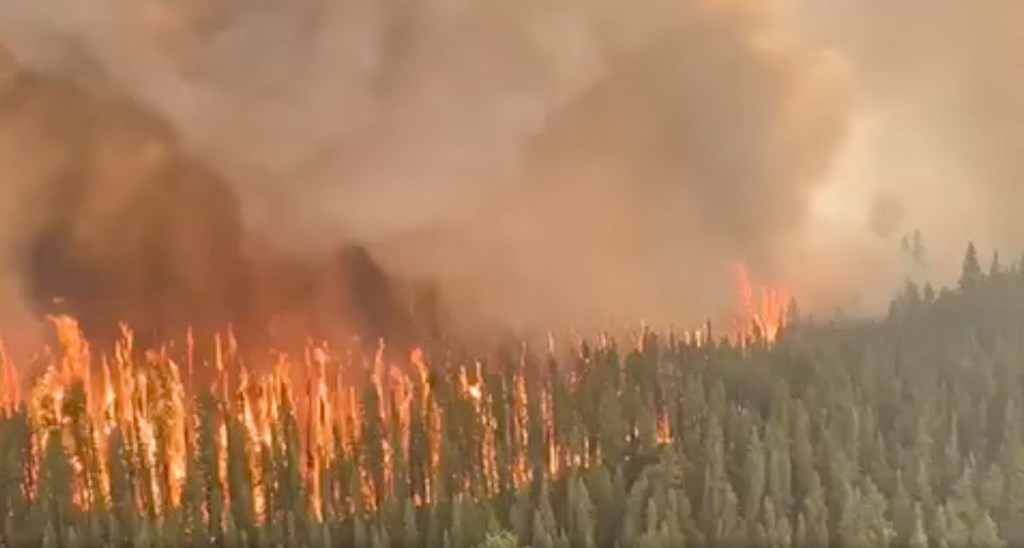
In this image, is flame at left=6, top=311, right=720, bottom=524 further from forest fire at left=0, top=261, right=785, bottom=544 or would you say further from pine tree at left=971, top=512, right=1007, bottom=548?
pine tree at left=971, top=512, right=1007, bottom=548

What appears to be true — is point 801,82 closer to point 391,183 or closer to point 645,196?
point 645,196

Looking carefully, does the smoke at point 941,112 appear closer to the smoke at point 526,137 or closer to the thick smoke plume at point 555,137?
the thick smoke plume at point 555,137

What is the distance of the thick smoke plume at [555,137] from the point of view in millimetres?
3936

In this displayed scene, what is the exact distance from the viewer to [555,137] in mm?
4176

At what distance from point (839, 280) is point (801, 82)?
0.57m

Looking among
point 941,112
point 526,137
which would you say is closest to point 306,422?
point 526,137

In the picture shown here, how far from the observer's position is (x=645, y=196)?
163 inches

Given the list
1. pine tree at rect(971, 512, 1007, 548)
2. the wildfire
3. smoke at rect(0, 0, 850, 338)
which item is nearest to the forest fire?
the wildfire

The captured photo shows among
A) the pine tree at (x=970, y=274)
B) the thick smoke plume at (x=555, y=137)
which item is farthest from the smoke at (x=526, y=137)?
the pine tree at (x=970, y=274)

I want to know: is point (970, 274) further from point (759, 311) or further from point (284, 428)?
point (284, 428)

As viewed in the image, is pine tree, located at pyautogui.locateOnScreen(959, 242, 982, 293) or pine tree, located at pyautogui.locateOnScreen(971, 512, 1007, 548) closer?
pine tree, located at pyautogui.locateOnScreen(971, 512, 1007, 548)

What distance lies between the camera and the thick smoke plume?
394cm

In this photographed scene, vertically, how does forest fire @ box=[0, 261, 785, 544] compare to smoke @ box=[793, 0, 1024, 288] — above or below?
below

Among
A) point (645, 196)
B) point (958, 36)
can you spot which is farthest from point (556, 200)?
point (958, 36)
